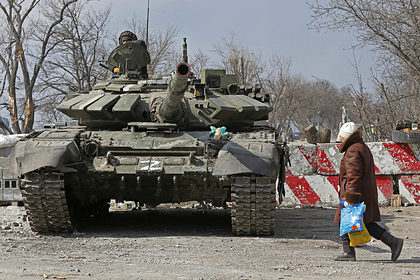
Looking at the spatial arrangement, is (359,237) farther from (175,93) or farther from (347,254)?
(175,93)

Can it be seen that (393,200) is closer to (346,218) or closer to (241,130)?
(241,130)

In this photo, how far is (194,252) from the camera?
6988mm

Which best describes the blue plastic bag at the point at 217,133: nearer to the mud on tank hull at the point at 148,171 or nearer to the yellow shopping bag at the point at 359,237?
the mud on tank hull at the point at 148,171

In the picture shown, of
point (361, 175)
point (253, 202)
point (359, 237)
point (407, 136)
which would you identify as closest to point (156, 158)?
point (253, 202)

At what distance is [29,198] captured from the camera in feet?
26.9

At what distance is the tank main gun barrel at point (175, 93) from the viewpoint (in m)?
7.45

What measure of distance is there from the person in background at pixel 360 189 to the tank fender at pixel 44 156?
3976mm

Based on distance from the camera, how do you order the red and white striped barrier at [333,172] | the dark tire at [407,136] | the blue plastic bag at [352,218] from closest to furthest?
1. the blue plastic bag at [352,218]
2. the dark tire at [407,136]
3. the red and white striped barrier at [333,172]

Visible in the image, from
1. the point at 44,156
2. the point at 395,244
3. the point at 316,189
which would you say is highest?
the point at 44,156

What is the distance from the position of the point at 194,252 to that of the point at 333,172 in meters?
6.77

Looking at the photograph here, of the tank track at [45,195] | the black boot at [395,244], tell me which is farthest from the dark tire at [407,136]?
the tank track at [45,195]

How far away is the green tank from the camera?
8.11 m

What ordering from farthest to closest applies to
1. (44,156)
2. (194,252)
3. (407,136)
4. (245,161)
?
(407,136), (44,156), (245,161), (194,252)

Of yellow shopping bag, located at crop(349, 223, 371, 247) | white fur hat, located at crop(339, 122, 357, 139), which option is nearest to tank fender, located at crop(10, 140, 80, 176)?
white fur hat, located at crop(339, 122, 357, 139)
